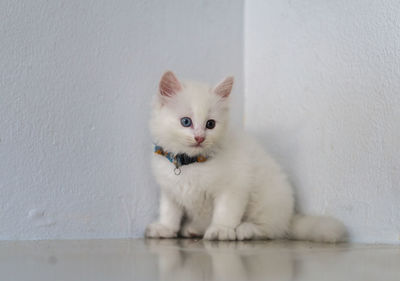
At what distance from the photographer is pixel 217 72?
262cm

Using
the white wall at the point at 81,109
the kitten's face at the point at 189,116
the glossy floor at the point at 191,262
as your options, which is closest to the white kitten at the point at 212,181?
the kitten's face at the point at 189,116

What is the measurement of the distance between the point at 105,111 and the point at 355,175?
1.19m

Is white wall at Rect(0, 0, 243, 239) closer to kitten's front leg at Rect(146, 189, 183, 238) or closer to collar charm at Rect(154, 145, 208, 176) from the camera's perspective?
kitten's front leg at Rect(146, 189, 183, 238)

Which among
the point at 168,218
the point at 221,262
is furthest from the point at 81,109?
the point at 221,262

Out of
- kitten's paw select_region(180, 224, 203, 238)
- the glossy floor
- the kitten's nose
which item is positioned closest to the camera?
the glossy floor

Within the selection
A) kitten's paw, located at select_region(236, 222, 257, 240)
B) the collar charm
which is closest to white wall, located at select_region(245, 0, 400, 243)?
kitten's paw, located at select_region(236, 222, 257, 240)

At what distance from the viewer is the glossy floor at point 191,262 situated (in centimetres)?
106

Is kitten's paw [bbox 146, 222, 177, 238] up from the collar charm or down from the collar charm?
down

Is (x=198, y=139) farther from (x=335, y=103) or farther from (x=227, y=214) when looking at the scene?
(x=335, y=103)

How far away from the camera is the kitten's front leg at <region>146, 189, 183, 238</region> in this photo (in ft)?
6.86

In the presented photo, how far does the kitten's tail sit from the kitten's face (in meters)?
0.56

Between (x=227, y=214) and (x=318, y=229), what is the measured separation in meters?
0.42

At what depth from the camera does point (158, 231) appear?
2074 millimetres

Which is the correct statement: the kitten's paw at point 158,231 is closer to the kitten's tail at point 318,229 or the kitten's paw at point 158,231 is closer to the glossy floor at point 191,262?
the glossy floor at point 191,262
